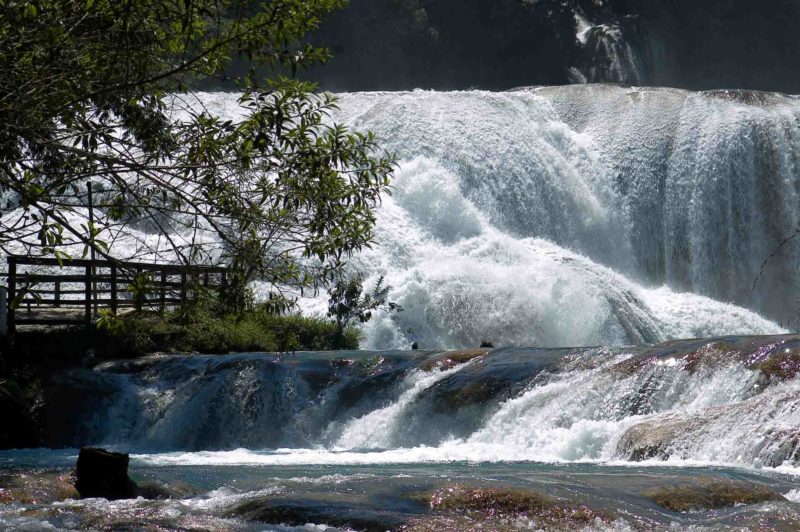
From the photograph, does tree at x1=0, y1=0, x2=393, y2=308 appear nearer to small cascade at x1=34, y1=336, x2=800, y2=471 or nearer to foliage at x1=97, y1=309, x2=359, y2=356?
small cascade at x1=34, y1=336, x2=800, y2=471

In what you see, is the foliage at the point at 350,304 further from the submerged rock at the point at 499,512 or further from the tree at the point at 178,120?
the tree at the point at 178,120

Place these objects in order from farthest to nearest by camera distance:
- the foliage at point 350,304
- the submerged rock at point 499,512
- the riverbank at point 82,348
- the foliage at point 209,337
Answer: the foliage at point 350,304 < the foliage at point 209,337 < the riverbank at point 82,348 < the submerged rock at point 499,512

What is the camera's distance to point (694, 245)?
94.3 feet

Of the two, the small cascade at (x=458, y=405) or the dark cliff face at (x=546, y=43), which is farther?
the dark cliff face at (x=546, y=43)

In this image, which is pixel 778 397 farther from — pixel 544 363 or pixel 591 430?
pixel 544 363

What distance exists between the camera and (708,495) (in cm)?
952

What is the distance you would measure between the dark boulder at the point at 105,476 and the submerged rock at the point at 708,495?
4.26m

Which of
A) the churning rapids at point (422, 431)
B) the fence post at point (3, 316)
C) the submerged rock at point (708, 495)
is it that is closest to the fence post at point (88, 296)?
the churning rapids at point (422, 431)

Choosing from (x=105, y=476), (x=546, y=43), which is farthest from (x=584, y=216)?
(x=546, y=43)

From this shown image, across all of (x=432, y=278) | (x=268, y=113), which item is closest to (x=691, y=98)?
(x=432, y=278)

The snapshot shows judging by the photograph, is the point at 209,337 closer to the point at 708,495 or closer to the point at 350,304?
the point at 350,304

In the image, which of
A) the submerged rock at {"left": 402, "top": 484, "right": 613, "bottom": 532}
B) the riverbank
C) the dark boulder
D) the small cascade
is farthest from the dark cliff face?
the submerged rock at {"left": 402, "top": 484, "right": 613, "bottom": 532}

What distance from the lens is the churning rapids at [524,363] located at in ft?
32.6

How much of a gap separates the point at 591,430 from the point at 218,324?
27.4ft
